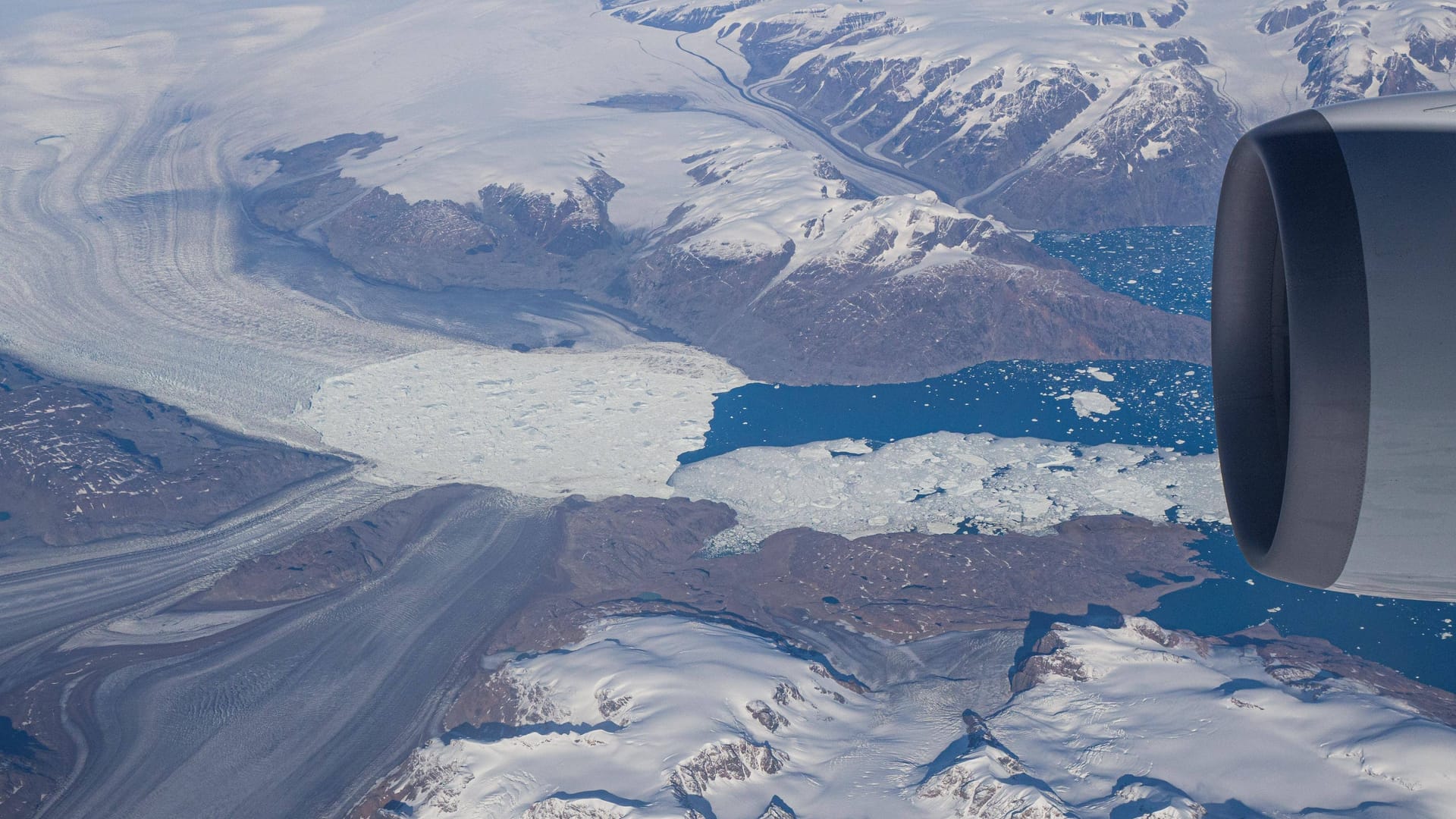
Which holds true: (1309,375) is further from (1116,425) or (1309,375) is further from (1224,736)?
(1116,425)

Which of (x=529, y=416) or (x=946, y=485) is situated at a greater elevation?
(x=529, y=416)

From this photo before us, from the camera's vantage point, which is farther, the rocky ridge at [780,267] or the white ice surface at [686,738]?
the rocky ridge at [780,267]

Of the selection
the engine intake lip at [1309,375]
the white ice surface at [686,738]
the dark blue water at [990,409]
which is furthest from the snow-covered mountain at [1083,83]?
the engine intake lip at [1309,375]

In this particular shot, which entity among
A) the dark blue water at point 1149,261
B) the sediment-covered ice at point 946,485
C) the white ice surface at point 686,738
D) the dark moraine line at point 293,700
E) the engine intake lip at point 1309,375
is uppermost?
the engine intake lip at point 1309,375

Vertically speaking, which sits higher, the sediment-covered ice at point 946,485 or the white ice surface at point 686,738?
the white ice surface at point 686,738

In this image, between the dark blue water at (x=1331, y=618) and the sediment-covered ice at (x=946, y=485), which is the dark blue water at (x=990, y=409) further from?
the dark blue water at (x=1331, y=618)

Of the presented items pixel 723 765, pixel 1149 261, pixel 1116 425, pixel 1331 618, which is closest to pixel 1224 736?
pixel 723 765
